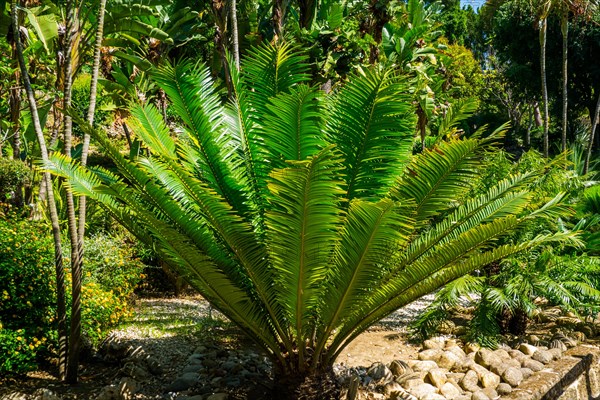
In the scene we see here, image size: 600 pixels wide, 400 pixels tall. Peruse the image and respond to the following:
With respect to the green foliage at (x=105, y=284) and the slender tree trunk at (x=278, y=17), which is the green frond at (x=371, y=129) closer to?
the slender tree trunk at (x=278, y=17)

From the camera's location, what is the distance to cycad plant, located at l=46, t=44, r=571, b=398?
4.25 meters

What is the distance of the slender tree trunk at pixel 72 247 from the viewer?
216 inches

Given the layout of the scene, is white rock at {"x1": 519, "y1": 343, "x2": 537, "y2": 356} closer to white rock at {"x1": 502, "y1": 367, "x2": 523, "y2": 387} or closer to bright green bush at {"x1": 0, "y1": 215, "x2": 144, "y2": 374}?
white rock at {"x1": 502, "y1": 367, "x2": 523, "y2": 387}

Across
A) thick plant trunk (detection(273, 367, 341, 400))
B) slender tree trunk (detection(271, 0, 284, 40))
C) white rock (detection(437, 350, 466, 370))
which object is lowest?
thick plant trunk (detection(273, 367, 341, 400))

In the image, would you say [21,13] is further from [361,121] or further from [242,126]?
[361,121]

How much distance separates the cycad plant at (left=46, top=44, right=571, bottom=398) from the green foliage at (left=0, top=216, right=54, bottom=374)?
65.6 inches

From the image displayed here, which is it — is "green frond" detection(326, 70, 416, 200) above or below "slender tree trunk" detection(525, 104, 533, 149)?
below

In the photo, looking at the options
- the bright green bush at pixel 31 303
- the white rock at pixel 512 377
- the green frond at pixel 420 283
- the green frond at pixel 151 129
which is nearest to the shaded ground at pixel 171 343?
the bright green bush at pixel 31 303

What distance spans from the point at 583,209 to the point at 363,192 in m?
6.44

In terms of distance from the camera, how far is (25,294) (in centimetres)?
608

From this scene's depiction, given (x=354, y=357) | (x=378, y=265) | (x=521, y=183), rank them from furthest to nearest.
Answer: (x=354, y=357) < (x=521, y=183) < (x=378, y=265)

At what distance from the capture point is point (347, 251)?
432cm

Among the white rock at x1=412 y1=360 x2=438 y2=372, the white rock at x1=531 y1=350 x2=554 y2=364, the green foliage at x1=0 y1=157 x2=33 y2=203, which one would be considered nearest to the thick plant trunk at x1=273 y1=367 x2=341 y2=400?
the white rock at x1=412 y1=360 x2=438 y2=372

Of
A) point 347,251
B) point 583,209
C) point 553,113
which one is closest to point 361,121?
point 347,251
